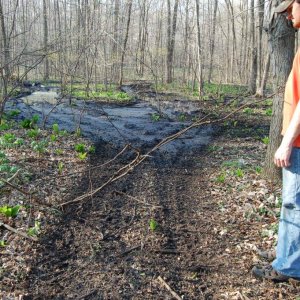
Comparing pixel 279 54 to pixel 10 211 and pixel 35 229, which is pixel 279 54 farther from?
pixel 10 211

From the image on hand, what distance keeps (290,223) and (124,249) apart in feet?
5.82

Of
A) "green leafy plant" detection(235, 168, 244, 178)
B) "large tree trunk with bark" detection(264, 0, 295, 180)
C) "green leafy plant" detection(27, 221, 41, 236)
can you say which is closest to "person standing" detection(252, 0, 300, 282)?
"large tree trunk with bark" detection(264, 0, 295, 180)

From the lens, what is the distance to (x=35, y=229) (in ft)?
13.9

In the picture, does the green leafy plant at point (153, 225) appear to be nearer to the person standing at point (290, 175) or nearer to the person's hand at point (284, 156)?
the person standing at point (290, 175)

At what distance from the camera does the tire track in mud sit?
10.7 ft

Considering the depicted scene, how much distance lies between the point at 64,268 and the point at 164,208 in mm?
1922

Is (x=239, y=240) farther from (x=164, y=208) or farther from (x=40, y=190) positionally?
(x=40, y=190)

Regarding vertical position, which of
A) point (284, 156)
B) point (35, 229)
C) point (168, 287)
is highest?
point (284, 156)

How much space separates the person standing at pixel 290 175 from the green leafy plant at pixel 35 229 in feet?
8.40

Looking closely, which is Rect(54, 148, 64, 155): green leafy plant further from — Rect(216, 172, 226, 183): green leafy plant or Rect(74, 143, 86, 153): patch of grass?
Rect(216, 172, 226, 183): green leafy plant

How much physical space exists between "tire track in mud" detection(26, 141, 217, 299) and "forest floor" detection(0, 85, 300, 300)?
0.01 meters

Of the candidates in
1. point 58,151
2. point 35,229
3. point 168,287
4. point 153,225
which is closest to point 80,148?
point 58,151

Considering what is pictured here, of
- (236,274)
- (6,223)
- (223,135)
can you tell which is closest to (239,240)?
(236,274)

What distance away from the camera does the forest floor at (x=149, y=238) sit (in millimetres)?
3271
